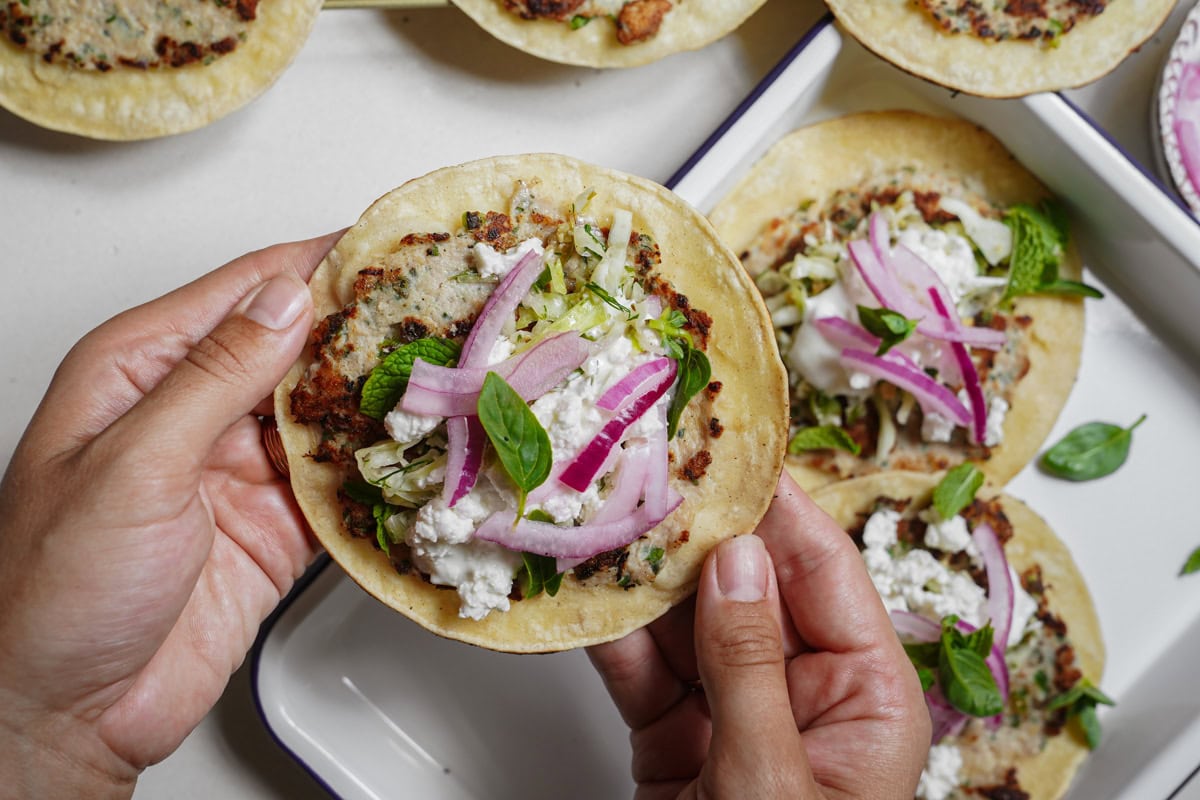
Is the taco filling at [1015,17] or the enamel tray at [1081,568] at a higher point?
the taco filling at [1015,17]

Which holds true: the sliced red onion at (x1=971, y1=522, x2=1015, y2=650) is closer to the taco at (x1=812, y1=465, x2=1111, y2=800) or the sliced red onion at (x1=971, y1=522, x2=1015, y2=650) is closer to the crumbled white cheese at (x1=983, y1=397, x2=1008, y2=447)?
the taco at (x1=812, y1=465, x2=1111, y2=800)

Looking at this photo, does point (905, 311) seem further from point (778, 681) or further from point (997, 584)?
point (778, 681)

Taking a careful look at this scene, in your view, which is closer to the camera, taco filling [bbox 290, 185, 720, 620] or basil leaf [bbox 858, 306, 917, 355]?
taco filling [bbox 290, 185, 720, 620]

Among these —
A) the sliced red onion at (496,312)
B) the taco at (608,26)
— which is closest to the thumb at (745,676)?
the sliced red onion at (496,312)

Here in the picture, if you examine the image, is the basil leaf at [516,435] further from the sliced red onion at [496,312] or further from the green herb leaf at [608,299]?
the green herb leaf at [608,299]

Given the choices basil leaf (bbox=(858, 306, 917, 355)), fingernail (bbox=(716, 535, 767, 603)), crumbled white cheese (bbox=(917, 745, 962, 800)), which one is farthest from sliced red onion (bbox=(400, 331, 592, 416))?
crumbled white cheese (bbox=(917, 745, 962, 800))

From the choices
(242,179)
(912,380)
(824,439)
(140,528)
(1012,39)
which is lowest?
(140,528)

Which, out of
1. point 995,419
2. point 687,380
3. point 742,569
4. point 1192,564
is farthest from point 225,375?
point 1192,564
